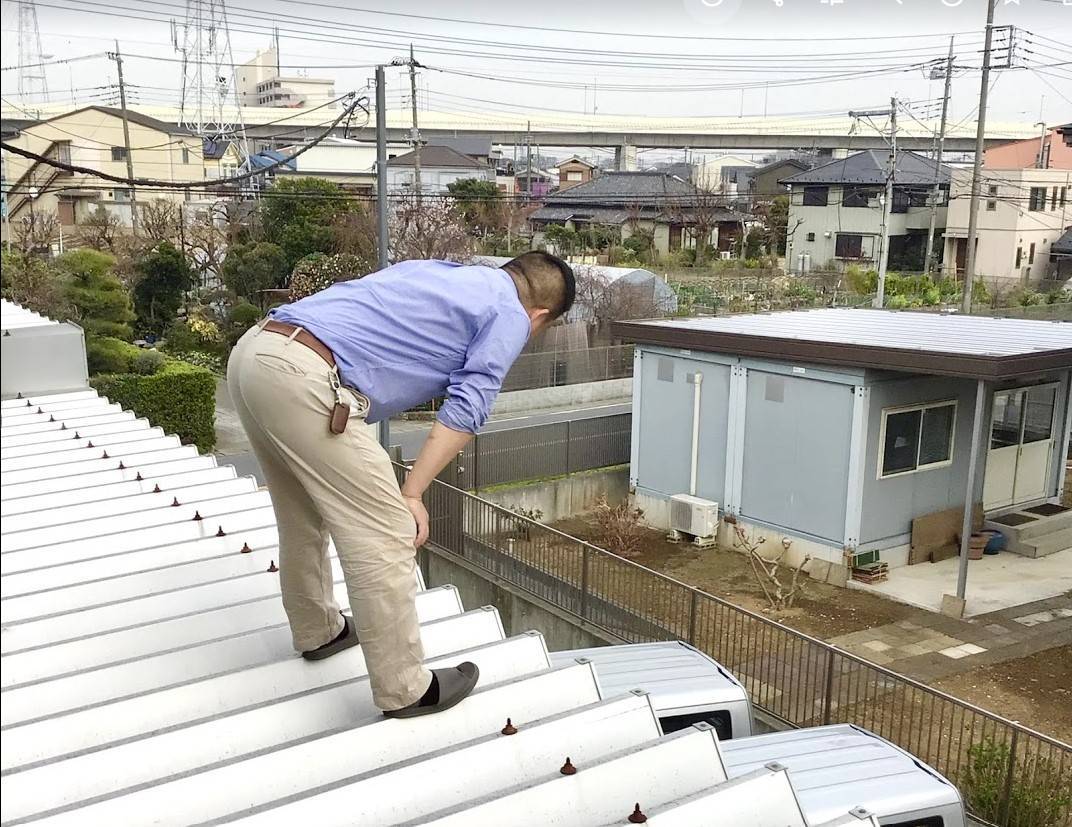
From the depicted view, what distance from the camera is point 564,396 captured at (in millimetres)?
19469

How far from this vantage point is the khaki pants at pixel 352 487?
8.01ft

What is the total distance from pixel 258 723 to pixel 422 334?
106cm

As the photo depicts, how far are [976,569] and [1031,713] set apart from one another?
132 inches

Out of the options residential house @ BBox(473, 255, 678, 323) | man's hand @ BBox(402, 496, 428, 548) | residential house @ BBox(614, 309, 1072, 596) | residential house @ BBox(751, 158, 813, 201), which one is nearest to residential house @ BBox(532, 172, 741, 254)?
residential house @ BBox(751, 158, 813, 201)

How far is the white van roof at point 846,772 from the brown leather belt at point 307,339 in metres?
2.40

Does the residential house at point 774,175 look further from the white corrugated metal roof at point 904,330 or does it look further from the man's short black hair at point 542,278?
the man's short black hair at point 542,278

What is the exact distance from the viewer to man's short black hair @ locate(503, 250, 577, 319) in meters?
2.73

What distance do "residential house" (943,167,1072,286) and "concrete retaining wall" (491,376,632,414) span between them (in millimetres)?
20221

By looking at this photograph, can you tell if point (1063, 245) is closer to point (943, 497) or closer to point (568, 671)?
point (943, 497)

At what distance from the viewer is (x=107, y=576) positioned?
351cm

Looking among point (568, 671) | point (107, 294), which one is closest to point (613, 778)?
point (568, 671)

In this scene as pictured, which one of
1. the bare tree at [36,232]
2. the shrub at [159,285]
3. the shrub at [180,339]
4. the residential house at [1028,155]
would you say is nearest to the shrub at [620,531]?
the shrub at [180,339]

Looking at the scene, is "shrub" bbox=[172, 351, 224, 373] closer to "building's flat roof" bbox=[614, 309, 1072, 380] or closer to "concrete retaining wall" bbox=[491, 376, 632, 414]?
"concrete retaining wall" bbox=[491, 376, 632, 414]

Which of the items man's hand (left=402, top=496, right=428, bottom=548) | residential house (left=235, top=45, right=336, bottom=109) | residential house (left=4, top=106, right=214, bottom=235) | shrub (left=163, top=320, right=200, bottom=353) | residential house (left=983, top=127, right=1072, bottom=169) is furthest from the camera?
residential house (left=235, top=45, right=336, bottom=109)
